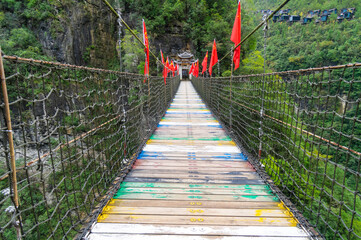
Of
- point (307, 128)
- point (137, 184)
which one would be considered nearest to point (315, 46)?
point (307, 128)

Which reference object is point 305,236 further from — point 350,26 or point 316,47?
point 350,26

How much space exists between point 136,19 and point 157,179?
791 inches

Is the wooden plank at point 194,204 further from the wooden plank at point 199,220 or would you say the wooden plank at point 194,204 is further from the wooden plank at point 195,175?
the wooden plank at point 195,175

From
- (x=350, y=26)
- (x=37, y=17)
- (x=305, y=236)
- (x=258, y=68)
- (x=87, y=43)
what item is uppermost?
(x=350, y=26)

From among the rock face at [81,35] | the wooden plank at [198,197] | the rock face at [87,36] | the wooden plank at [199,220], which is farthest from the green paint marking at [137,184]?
the rock face at [81,35]

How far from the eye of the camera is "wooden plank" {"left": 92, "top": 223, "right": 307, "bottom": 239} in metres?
1.24

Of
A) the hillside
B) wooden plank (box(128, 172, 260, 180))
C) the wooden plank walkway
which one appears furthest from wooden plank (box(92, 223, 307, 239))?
the hillside

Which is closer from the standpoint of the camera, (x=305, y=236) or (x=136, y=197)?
(x=305, y=236)

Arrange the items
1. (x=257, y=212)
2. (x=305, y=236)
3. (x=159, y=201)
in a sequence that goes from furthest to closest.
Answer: (x=159, y=201) → (x=257, y=212) → (x=305, y=236)

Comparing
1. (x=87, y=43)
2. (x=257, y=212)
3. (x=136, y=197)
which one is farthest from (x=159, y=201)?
(x=87, y=43)

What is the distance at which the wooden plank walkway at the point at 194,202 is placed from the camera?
4.13ft

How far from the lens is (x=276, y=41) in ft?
129

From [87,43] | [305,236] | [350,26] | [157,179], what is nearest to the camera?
[305,236]

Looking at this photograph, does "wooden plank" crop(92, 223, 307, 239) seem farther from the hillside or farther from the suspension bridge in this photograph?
the hillside
